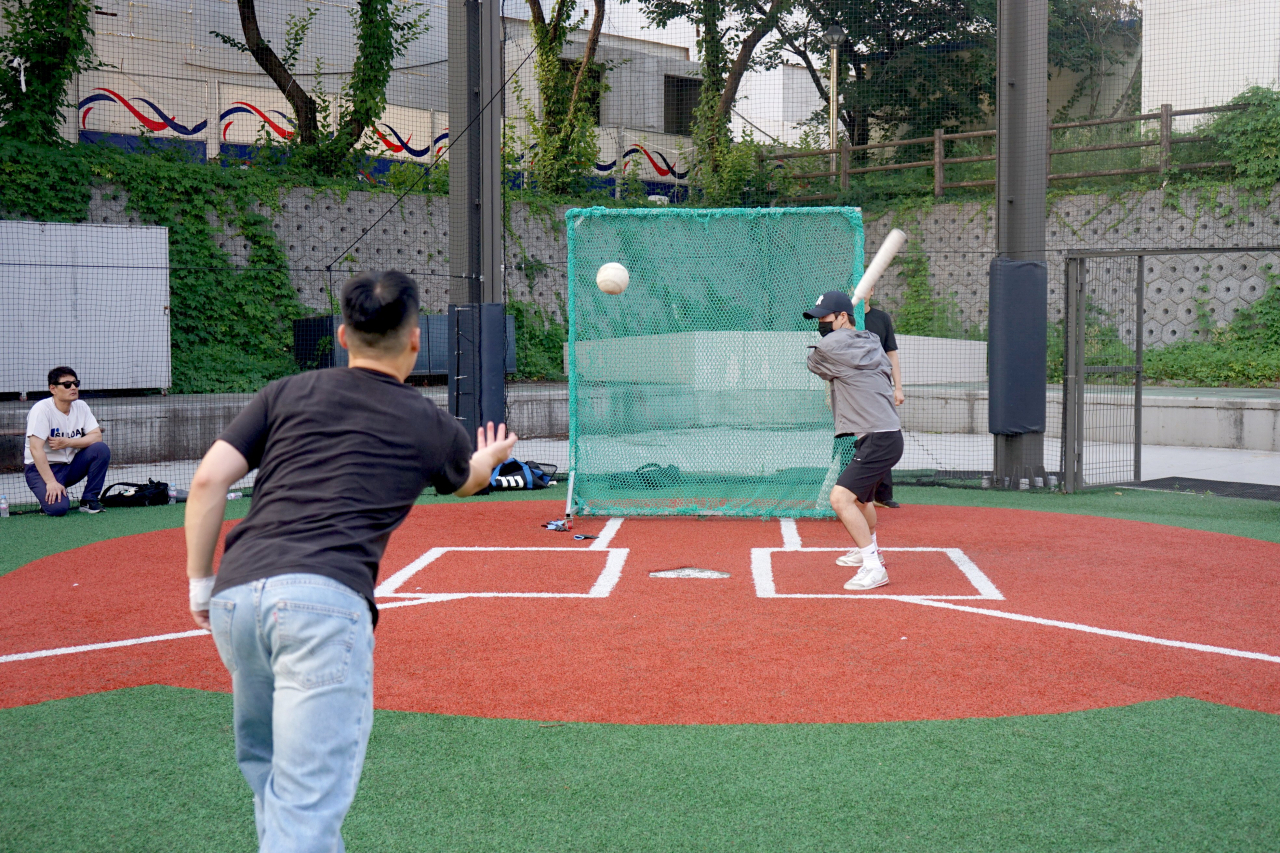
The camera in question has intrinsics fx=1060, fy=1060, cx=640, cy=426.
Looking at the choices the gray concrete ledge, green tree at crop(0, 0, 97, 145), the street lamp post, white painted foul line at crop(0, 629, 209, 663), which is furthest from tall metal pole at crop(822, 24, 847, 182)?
white painted foul line at crop(0, 629, 209, 663)

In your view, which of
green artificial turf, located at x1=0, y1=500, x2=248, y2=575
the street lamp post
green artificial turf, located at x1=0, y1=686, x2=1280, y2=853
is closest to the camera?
green artificial turf, located at x1=0, y1=686, x2=1280, y2=853

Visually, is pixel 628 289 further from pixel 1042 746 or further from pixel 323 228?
pixel 323 228

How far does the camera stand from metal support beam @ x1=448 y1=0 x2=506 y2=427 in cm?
1179

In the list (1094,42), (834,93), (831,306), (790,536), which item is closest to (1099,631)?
(831,306)

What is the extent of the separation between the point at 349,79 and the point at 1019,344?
15.4m

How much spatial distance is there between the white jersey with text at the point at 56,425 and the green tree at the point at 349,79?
1154 cm

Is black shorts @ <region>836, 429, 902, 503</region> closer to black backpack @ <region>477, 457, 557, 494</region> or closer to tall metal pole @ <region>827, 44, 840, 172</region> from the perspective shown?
black backpack @ <region>477, 457, 557, 494</region>

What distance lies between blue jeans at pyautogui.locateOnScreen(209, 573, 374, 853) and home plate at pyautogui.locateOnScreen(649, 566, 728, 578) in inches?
190

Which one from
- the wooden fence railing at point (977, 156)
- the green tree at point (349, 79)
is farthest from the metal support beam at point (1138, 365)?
the green tree at point (349, 79)

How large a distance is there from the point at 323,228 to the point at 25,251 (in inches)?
205

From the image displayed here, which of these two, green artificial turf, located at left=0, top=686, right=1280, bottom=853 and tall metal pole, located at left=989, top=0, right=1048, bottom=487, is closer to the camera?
green artificial turf, located at left=0, top=686, right=1280, bottom=853

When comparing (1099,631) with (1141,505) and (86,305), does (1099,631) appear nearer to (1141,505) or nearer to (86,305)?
(1141,505)

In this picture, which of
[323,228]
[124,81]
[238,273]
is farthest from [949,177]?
[124,81]

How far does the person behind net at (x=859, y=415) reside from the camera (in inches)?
268
